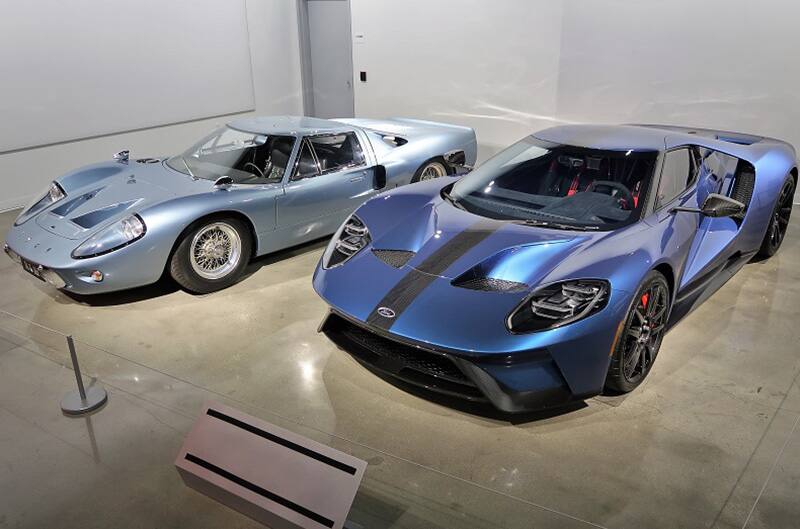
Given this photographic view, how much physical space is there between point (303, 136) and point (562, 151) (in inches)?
76.6

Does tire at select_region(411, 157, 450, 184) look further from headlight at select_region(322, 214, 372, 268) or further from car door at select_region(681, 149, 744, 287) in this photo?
car door at select_region(681, 149, 744, 287)

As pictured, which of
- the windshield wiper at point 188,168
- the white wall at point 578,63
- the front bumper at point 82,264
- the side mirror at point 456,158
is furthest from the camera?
the white wall at point 578,63

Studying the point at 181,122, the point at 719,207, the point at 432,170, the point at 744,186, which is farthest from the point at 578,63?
the point at 181,122

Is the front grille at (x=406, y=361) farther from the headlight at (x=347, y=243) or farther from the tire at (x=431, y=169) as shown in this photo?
the tire at (x=431, y=169)

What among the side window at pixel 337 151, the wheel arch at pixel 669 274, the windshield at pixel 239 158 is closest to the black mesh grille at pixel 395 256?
the wheel arch at pixel 669 274

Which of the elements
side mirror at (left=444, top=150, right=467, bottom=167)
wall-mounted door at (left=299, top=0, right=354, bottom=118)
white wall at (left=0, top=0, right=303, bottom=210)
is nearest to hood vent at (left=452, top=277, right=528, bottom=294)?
side mirror at (left=444, top=150, right=467, bottom=167)

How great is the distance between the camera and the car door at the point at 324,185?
4.42 m

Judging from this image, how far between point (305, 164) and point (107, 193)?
4.36 ft

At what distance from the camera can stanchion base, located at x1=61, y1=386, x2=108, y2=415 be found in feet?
9.21

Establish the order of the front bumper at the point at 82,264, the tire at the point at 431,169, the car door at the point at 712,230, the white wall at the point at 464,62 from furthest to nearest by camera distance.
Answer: the white wall at the point at 464,62
the tire at the point at 431,169
the front bumper at the point at 82,264
the car door at the point at 712,230

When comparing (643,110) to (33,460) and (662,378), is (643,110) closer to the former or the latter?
(662,378)

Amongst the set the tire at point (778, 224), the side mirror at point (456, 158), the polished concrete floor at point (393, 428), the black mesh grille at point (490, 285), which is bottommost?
the polished concrete floor at point (393, 428)

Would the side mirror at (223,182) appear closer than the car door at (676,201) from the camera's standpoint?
No

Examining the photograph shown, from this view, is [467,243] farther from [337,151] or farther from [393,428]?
[337,151]
